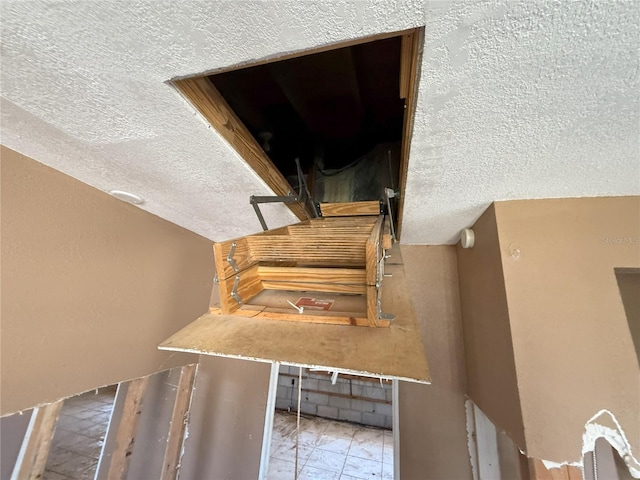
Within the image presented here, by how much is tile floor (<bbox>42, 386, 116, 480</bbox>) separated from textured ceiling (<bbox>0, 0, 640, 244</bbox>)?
8.68 feet

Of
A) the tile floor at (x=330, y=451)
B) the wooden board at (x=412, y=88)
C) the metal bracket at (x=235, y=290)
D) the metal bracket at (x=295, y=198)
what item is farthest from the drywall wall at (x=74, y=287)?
the tile floor at (x=330, y=451)

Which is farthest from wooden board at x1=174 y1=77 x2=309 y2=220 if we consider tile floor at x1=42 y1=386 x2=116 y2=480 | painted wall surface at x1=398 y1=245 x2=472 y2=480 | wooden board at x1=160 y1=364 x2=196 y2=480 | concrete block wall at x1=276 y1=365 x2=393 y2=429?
concrete block wall at x1=276 y1=365 x2=393 y2=429

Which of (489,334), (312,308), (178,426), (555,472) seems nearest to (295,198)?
(312,308)

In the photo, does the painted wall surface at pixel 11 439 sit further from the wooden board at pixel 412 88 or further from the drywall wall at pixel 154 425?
the wooden board at pixel 412 88

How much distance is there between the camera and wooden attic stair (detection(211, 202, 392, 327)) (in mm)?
706

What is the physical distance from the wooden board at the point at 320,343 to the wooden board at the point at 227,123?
0.55m

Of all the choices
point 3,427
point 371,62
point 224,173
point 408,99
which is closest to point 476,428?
point 408,99

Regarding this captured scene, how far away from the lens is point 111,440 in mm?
1430

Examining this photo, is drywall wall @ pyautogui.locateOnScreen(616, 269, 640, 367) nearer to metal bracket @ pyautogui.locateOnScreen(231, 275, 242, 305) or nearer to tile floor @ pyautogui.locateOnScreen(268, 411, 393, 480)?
metal bracket @ pyautogui.locateOnScreen(231, 275, 242, 305)

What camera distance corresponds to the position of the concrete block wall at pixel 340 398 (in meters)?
5.68

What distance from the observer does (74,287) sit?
44.3 inches

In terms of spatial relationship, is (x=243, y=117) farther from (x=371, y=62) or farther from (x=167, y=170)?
(x=371, y=62)

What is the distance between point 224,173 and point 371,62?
2.83ft

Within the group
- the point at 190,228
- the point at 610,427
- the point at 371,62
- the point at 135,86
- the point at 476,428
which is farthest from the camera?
the point at 190,228
